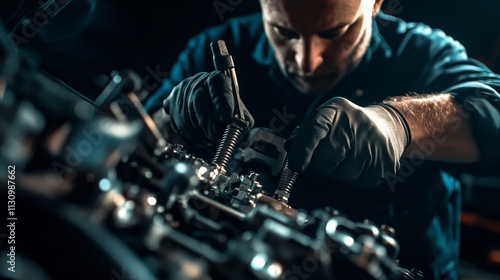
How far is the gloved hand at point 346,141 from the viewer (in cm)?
105

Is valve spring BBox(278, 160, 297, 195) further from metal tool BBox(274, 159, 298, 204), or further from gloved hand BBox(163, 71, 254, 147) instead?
gloved hand BBox(163, 71, 254, 147)

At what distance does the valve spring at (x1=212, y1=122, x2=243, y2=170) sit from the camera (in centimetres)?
99

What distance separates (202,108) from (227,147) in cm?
28

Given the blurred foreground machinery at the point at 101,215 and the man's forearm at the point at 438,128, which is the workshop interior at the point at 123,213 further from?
the man's forearm at the point at 438,128

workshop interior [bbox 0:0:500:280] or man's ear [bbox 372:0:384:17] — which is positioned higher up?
workshop interior [bbox 0:0:500:280]

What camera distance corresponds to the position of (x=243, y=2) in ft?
5.13

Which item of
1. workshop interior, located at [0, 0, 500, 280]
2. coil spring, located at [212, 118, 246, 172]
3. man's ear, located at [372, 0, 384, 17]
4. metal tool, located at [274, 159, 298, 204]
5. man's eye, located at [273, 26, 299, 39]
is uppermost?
workshop interior, located at [0, 0, 500, 280]

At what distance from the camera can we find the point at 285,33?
1.44m

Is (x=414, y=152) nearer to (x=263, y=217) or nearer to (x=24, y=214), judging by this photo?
(x=263, y=217)

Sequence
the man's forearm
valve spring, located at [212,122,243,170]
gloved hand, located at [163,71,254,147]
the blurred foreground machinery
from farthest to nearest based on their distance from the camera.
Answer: the man's forearm → gloved hand, located at [163,71,254,147] → valve spring, located at [212,122,243,170] → the blurred foreground machinery
